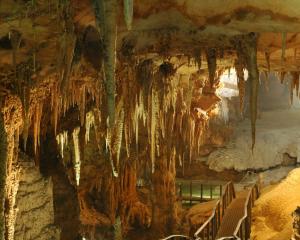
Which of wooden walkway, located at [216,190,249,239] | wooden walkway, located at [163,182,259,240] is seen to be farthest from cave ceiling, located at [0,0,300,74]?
wooden walkway, located at [216,190,249,239]

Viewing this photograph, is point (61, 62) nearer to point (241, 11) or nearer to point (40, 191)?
point (241, 11)

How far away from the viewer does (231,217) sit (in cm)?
883

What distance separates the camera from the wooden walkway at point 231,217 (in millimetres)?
7977

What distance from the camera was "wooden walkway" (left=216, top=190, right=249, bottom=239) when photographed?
26.2 feet

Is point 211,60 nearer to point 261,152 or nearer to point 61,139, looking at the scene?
point 61,139

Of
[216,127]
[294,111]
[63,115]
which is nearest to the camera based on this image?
[63,115]

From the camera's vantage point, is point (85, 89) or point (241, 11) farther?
point (85, 89)

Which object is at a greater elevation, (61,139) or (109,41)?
(109,41)

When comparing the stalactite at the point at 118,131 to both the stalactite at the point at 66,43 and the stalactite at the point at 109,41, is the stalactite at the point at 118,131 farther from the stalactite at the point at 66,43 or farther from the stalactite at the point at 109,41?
the stalactite at the point at 109,41

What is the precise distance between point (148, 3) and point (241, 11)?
1036 mm

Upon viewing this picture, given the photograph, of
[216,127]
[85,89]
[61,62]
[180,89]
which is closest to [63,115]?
[85,89]

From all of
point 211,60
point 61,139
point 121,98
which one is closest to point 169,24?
point 211,60

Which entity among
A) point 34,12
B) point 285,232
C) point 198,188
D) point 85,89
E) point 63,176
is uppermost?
point 34,12

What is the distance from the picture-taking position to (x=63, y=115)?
7.53 m
